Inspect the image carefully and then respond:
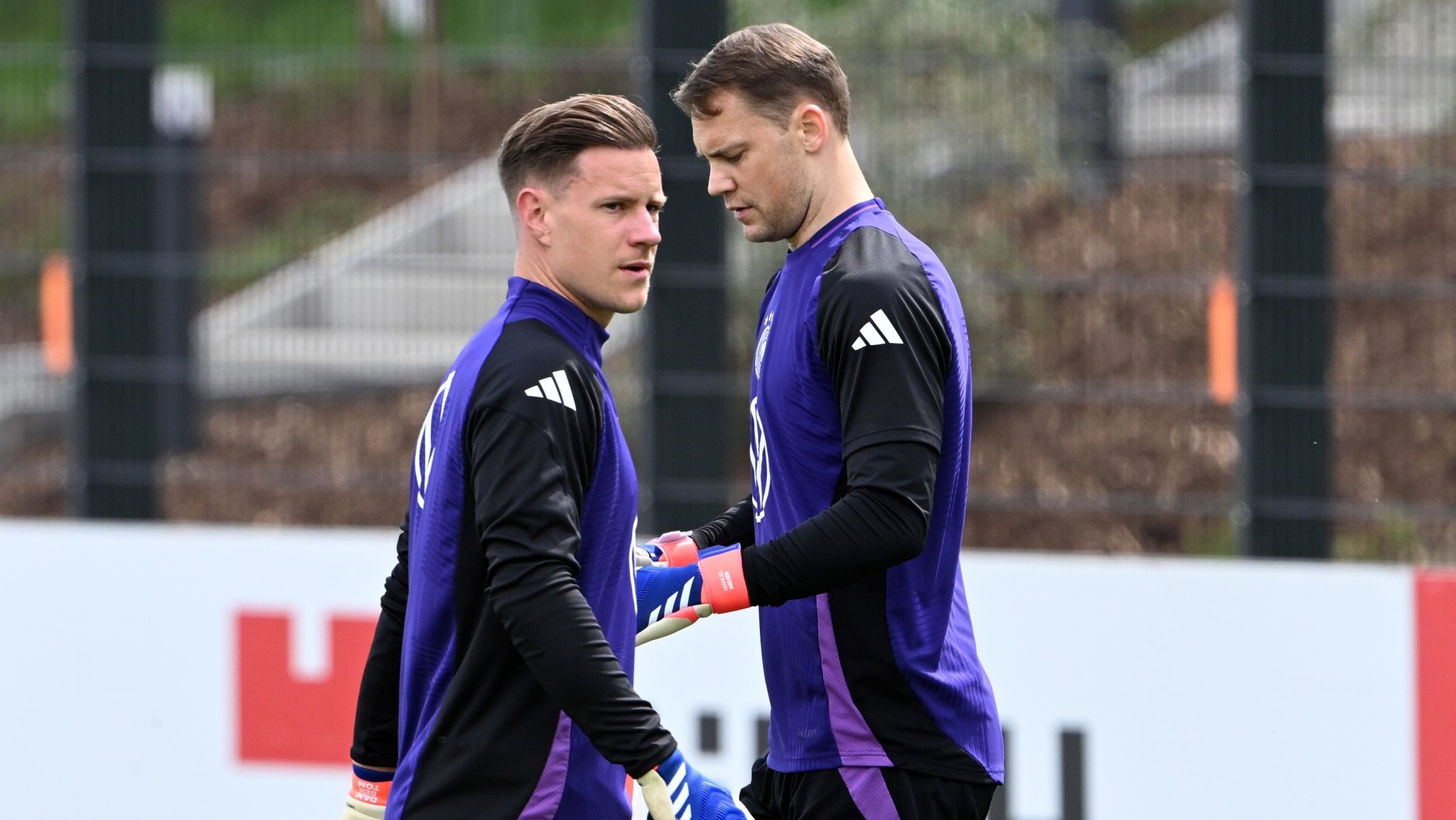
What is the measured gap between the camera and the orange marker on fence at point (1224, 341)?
19.0ft

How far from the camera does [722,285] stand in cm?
586

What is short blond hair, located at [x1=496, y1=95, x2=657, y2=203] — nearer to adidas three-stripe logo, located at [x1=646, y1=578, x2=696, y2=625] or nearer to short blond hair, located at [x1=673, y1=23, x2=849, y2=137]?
short blond hair, located at [x1=673, y1=23, x2=849, y2=137]

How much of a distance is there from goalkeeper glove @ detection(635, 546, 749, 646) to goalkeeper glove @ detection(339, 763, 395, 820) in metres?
0.58

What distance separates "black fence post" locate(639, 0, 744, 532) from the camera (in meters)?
5.75

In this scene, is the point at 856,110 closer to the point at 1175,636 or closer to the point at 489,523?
the point at 1175,636

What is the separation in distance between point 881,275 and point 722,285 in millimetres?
2909

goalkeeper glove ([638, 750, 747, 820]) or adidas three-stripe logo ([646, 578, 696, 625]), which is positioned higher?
adidas three-stripe logo ([646, 578, 696, 625])

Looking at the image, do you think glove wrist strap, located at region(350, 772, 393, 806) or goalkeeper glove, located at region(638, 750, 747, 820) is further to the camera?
glove wrist strap, located at region(350, 772, 393, 806)

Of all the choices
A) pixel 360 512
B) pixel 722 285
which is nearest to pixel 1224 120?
pixel 722 285

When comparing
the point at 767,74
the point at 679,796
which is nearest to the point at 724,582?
the point at 679,796

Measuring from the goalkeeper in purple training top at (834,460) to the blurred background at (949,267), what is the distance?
2.64 meters

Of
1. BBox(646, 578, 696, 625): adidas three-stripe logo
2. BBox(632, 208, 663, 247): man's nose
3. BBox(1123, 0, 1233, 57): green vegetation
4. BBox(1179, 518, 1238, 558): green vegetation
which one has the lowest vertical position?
BBox(1179, 518, 1238, 558): green vegetation

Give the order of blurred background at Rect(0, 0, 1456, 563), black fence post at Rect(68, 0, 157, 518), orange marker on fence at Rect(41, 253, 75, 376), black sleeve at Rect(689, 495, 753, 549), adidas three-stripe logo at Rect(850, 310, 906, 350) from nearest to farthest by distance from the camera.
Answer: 1. adidas three-stripe logo at Rect(850, 310, 906, 350)
2. black sleeve at Rect(689, 495, 753, 549)
3. blurred background at Rect(0, 0, 1456, 563)
4. black fence post at Rect(68, 0, 157, 518)
5. orange marker on fence at Rect(41, 253, 75, 376)

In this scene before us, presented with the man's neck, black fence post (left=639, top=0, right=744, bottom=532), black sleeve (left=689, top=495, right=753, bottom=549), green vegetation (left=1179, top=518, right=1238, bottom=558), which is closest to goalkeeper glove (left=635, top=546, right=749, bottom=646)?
black sleeve (left=689, top=495, right=753, bottom=549)
